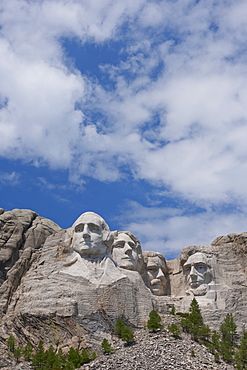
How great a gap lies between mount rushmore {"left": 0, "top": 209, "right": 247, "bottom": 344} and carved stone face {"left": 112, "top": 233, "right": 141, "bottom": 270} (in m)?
0.05

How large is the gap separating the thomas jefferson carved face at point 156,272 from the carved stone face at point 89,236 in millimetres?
5062

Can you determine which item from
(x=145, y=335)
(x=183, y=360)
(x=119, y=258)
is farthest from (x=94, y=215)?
(x=183, y=360)

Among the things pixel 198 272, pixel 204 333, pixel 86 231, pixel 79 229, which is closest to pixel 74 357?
pixel 204 333

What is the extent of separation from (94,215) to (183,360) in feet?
29.1

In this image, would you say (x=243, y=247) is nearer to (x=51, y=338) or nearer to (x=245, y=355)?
(x=245, y=355)

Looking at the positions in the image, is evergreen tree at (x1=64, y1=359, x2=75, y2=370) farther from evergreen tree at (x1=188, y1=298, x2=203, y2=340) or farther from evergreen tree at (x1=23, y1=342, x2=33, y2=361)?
evergreen tree at (x1=188, y1=298, x2=203, y2=340)

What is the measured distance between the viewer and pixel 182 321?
33844mm

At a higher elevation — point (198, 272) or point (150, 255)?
point (150, 255)

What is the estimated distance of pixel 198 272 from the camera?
1490 inches

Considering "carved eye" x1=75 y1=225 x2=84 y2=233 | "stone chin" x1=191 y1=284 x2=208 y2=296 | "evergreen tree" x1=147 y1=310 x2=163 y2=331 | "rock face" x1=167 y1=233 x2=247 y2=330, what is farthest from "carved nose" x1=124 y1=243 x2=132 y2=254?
"evergreen tree" x1=147 y1=310 x2=163 y2=331

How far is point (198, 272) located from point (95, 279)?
6442 mm

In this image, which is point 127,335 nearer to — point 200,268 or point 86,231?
point 86,231

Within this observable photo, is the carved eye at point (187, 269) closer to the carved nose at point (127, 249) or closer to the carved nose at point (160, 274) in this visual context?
the carved nose at point (160, 274)

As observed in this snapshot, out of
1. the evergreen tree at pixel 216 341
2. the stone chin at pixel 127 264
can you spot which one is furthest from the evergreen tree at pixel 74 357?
the stone chin at pixel 127 264
